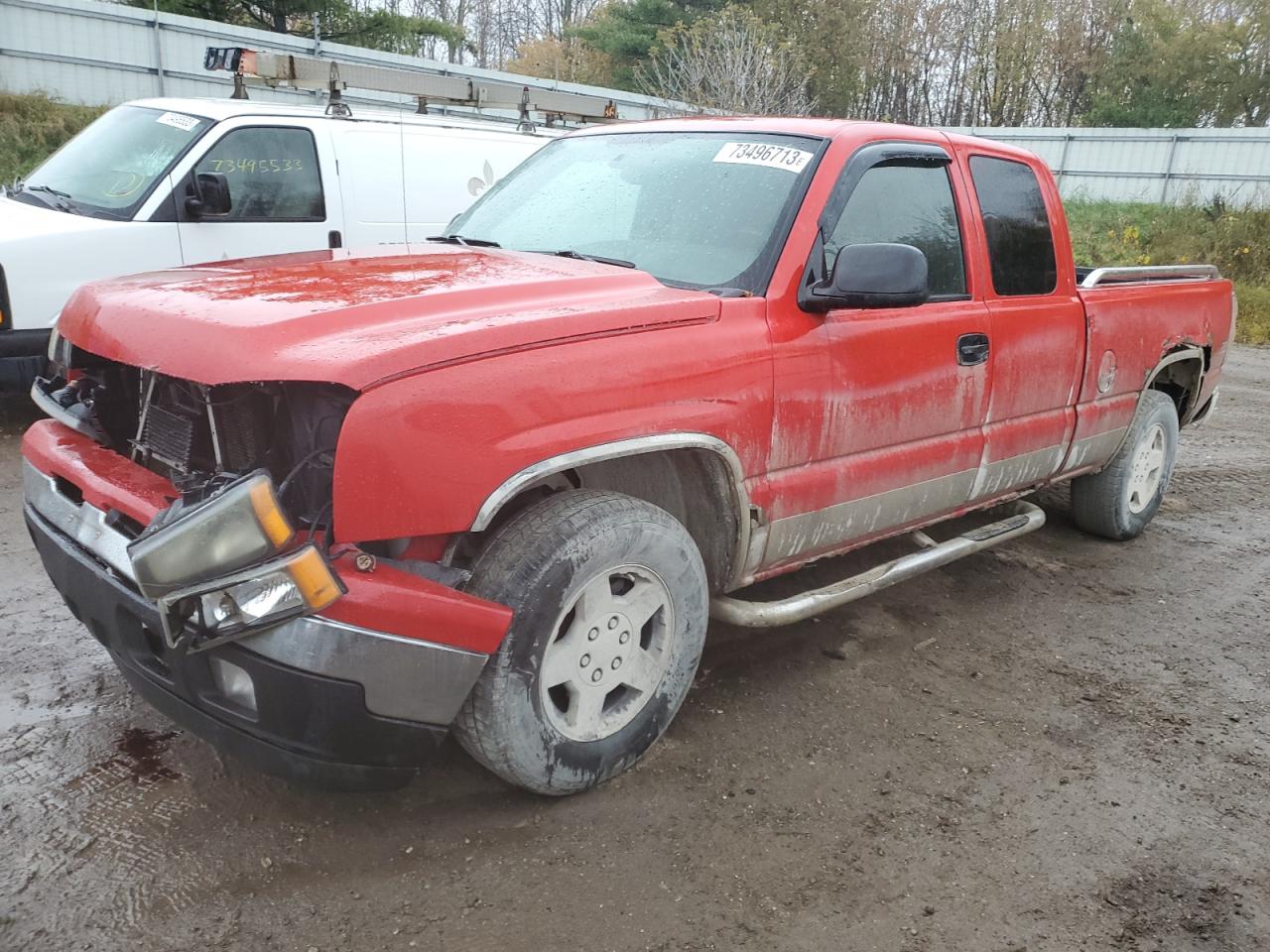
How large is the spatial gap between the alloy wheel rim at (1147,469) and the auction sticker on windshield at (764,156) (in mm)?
2890

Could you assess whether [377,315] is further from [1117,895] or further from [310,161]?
[310,161]

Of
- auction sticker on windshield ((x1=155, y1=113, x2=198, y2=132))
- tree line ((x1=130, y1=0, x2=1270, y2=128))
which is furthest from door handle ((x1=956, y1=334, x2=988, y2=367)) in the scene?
tree line ((x1=130, y1=0, x2=1270, y2=128))

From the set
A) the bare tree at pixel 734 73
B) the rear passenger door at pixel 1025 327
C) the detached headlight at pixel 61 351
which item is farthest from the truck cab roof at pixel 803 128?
the bare tree at pixel 734 73

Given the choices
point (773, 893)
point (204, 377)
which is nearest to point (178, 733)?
point (204, 377)

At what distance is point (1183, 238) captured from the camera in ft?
63.5

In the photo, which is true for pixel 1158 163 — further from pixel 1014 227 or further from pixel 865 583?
pixel 865 583

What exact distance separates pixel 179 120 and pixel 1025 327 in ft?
18.8

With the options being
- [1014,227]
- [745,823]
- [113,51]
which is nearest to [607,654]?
[745,823]

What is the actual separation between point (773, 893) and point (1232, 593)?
349 centimetres

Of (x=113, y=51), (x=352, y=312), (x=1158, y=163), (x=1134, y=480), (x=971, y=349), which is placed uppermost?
(x=113, y=51)

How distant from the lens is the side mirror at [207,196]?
6.52m

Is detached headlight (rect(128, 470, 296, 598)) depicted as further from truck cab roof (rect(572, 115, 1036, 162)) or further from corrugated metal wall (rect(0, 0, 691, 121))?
corrugated metal wall (rect(0, 0, 691, 121))

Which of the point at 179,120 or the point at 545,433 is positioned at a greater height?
the point at 179,120

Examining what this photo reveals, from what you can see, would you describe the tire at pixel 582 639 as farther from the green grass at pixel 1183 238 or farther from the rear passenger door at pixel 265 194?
the green grass at pixel 1183 238
